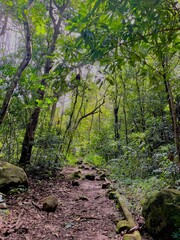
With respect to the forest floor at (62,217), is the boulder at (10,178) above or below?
above

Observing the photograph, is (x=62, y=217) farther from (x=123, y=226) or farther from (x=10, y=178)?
(x=10, y=178)

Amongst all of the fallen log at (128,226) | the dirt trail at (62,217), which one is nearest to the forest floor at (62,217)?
the dirt trail at (62,217)

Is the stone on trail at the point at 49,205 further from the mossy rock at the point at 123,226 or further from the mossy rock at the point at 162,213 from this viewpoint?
the mossy rock at the point at 162,213

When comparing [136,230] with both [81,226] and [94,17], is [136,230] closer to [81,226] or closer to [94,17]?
[81,226]

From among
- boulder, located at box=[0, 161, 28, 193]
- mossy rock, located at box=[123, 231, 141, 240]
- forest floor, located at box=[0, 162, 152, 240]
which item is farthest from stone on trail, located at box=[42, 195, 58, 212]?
mossy rock, located at box=[123, 231, 141, 240]

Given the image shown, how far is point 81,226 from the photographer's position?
12.3 feet

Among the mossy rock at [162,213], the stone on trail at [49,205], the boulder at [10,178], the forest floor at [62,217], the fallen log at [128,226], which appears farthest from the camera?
the boulder at [10,178]

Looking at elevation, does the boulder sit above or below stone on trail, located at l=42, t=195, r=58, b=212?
above

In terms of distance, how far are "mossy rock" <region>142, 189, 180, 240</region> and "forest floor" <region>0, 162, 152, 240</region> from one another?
0.23 meters

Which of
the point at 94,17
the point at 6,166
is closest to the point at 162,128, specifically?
the point at 6,166

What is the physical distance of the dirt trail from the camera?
11.0 ft

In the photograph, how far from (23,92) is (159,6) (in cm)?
501

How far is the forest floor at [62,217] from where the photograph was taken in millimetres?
3336

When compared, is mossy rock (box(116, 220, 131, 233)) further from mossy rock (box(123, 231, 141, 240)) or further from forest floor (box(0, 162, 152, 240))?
mossy rock (box(123, 231, 141, 240))
